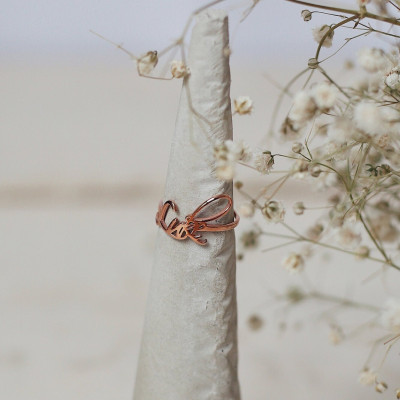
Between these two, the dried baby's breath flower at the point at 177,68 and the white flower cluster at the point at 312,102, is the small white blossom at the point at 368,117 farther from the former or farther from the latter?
the dried baby's breath flower at the point at 177,68

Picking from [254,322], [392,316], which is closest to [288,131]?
[392,316]

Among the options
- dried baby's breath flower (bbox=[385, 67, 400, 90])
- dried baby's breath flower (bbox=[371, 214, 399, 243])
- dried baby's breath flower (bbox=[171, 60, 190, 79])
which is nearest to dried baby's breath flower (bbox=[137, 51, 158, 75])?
dried baby's breath flower (bbox=[171, 60, 190, 79])

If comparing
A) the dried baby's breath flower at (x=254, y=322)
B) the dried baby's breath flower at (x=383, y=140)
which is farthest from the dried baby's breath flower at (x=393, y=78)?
the dried baby's breath flower at (x=254, y=322)

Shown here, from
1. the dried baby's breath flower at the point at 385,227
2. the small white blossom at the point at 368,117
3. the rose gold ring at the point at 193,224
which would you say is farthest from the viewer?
the dried baby's breath flower at the point at 385,227

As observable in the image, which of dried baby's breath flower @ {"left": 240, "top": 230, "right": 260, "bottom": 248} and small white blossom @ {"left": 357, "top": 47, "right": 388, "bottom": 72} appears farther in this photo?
dried baby's breath flower @ {"left": 240, "top": 230, "right": 260, "bottom": 248}

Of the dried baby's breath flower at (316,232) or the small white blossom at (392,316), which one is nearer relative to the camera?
the small white blossom at (392,316)

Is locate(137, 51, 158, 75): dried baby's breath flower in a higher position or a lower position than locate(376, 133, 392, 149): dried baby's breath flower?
higher

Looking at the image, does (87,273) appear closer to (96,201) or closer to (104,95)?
(96,201)

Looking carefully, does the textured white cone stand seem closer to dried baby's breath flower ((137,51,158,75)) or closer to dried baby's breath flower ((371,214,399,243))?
dried baby's breath flower ((137,51,158,75))

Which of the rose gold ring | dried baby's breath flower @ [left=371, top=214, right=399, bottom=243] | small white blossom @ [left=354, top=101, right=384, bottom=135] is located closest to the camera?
small white blossom @ [left=354, top=101, right=384, bottom=135]
